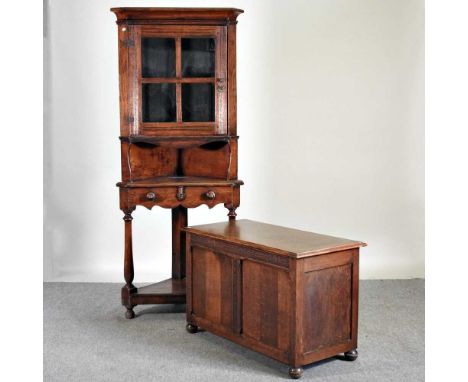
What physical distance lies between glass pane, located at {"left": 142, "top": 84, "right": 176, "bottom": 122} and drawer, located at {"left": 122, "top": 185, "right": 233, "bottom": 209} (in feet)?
1.43

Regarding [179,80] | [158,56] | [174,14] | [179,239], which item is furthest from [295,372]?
[174,14]

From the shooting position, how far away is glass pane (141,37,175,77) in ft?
13.4

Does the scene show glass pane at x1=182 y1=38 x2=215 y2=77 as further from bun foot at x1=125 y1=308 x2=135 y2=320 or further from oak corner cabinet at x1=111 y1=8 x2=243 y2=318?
bun foot at x1=125 y1=308 x2=135 y2=320

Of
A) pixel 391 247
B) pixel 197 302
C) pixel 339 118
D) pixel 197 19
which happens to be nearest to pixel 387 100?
pixel 339 118

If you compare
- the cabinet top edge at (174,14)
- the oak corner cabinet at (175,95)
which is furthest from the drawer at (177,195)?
the cabinet top edge at (174,14)

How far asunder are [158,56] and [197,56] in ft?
0.78

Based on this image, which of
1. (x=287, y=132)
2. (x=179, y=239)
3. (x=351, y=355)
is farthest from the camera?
(x=287, y=132)

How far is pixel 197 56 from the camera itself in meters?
4.08

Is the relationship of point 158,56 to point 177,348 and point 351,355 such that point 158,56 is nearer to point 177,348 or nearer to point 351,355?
point 177,348

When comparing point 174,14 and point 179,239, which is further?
point 179,239

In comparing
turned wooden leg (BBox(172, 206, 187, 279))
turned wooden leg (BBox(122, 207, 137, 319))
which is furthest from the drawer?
turned wooden leg (BBox(172, 206, 187, 279))

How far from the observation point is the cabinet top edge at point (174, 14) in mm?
3986

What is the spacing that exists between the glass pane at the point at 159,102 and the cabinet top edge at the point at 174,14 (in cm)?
41
